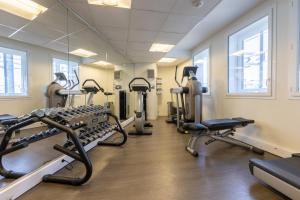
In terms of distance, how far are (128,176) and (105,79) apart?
301 cm

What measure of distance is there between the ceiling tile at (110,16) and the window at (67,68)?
929 millimetres

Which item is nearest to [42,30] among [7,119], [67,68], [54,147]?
[67,68]

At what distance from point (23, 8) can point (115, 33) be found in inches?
75.6

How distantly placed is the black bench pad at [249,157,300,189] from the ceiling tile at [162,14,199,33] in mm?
2474

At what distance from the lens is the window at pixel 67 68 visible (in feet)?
8.57

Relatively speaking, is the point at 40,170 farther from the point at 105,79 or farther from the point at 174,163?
the point at 105,79

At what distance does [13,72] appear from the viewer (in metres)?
2.02

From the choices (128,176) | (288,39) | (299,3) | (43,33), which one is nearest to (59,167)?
(128,176)

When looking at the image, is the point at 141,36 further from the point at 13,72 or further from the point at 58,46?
the point at 13,72

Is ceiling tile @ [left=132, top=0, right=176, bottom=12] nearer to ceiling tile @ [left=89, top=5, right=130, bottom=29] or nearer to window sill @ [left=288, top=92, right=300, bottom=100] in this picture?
ceiling tile @ [left=89, top=5, right=130, bottom=29]

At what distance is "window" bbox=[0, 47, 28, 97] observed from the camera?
188 cm

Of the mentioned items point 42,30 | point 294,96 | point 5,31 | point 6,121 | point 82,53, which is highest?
point 42,30

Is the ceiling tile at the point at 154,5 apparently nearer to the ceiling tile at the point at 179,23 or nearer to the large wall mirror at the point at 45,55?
the ceiling tile at the point at 179,23

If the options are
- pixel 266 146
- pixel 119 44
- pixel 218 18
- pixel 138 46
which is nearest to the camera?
pixel 266 146
